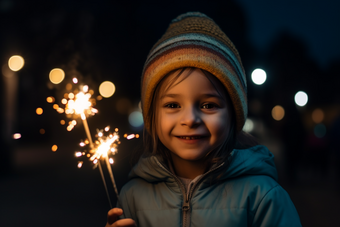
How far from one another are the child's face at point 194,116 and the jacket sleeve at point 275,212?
394 mm

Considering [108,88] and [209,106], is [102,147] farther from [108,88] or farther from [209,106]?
[108,88]

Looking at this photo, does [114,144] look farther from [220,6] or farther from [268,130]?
[268,130]

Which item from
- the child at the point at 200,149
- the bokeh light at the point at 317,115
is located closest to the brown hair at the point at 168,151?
the child at the point at 200,149

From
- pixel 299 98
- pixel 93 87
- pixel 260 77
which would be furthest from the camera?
pixel 299 98

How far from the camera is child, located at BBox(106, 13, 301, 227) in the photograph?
171cm

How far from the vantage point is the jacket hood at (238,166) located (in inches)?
71.7

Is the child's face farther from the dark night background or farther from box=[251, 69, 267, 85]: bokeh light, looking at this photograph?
box=[251, 69, 267, 85]: bokeh light

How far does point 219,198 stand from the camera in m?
1.78

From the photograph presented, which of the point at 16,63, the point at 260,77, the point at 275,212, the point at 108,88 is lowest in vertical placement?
the point at 275,212

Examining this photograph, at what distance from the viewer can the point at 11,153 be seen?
798cm

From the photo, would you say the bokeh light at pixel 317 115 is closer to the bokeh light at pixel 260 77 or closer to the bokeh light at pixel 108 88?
the bokeh light at pixel 260 77

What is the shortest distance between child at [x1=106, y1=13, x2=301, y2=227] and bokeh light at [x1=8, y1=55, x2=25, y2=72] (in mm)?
6910

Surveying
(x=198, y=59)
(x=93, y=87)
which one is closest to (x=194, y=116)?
(x=198, y=59)

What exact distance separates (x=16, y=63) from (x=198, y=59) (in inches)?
293
